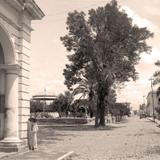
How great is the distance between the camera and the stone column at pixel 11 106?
1833 cm

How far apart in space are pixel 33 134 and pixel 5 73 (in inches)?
108

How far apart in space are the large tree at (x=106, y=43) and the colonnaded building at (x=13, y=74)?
2807 centimetres

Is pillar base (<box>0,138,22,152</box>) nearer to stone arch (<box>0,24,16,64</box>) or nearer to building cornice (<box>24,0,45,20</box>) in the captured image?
stone arch (<box>0,24,16,64</box>)

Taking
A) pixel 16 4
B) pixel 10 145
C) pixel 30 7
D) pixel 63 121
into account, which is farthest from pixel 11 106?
pixel 63 121

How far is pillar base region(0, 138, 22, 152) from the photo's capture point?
1770 cm

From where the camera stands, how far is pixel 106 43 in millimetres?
47406

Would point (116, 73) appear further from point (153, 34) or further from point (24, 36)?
point (24, 36)

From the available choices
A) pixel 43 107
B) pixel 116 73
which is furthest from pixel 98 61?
pixel 43 107

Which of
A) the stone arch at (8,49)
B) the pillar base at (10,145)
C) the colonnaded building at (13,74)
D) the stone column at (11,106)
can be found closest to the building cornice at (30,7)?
the colonnaded building at (13,74)

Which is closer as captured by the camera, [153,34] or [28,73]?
[28,73]

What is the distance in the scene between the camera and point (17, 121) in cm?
1873

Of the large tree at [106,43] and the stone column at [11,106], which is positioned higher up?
the large tree at [106,43]

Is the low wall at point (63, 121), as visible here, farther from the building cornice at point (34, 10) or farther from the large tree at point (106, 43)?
the building cornice at point (34, 10)

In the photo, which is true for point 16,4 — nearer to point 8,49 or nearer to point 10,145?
point 8,49
